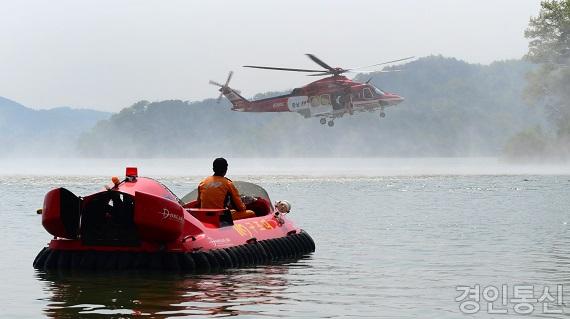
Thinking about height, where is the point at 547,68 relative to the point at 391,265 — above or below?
above

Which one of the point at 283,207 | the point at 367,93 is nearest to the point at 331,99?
the point at 367,93

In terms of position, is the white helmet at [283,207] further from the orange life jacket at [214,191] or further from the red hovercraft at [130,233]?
the red hovercraft at [130,233]

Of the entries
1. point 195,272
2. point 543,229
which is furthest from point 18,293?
point 543,229

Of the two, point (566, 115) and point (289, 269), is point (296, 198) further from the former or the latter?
point (566, 115)

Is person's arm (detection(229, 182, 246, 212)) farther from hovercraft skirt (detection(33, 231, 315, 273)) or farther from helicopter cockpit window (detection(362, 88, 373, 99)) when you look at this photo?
helicopter cockpit window (detection(362, 88, 373, 99))

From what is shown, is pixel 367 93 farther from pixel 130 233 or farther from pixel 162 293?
pixel 162 293

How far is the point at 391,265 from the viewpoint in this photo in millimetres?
23172

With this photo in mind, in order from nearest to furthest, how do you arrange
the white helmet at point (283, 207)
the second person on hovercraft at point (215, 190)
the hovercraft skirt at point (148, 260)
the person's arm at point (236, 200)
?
the hovercraft skirt at point (148, 260), the second person on hovercraft at point (215, 190), the person's arm at point (236, 200), the white helmet at point (283, 207)

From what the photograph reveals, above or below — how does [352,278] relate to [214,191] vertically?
below

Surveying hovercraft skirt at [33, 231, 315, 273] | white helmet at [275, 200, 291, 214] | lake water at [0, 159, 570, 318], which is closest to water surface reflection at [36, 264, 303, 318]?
lake water at [0, 159, 570, 318]

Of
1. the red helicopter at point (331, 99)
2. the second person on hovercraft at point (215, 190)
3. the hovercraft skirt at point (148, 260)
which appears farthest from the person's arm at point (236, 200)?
the red helicopter at point (331, 99)

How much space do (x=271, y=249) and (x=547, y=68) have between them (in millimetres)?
111247

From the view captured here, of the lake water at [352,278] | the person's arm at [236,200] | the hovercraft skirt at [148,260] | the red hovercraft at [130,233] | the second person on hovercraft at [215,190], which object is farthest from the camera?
the person's arm at [236,200]

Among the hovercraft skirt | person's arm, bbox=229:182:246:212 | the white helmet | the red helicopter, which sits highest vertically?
the red helicopter
